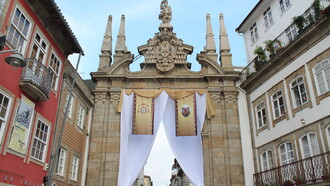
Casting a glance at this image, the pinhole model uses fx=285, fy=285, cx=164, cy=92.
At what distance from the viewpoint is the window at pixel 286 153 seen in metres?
12.6

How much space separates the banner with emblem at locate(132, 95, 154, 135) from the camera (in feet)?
52.1

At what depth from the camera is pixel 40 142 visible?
11266 mm

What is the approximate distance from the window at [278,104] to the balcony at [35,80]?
10337 mm

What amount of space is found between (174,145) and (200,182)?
233 centimetres

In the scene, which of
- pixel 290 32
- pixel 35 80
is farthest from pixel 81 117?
pixel 290 32

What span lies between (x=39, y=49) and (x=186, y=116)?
847 centimetres

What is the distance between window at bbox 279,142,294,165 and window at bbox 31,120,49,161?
34.0ft

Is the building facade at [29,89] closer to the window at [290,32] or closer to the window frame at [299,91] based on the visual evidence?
the window frame at [299,91]

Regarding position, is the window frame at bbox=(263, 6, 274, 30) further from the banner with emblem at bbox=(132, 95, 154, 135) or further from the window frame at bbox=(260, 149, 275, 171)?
the banner with emblem at bbox=(132, 95, 154, 135)

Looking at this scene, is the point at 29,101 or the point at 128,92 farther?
the point at 128,92

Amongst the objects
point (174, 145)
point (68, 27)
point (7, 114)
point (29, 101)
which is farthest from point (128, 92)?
point (7, 114)

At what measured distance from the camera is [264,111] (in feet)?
49.8

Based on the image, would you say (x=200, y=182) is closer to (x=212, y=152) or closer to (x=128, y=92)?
(x=212, y=152)

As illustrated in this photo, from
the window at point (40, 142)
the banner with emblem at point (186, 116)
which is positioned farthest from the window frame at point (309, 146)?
the window at point (40, 142)
